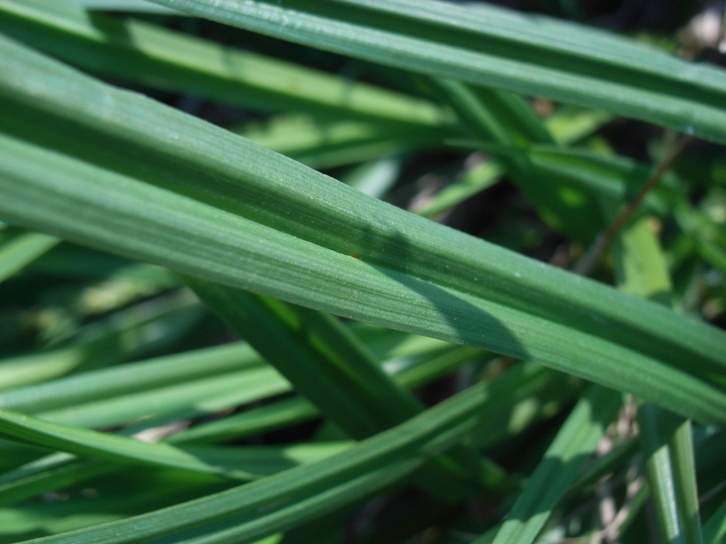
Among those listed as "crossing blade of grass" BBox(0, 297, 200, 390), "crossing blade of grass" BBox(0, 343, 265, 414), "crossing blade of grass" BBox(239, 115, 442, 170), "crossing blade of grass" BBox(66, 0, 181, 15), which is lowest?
"crossing blade of grass" BBox(0, 343, 265, 414)

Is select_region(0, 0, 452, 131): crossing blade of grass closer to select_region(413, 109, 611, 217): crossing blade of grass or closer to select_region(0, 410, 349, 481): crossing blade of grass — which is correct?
select_region(413, 109, 611, 217): crossing blade of grass

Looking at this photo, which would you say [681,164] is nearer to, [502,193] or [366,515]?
[502,193]

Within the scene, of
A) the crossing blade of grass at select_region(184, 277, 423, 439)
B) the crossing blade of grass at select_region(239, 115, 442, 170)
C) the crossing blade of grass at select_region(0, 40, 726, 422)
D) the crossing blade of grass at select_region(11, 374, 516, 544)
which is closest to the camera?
the crossing blade of grass at select_region(0, 40, 726, 422)

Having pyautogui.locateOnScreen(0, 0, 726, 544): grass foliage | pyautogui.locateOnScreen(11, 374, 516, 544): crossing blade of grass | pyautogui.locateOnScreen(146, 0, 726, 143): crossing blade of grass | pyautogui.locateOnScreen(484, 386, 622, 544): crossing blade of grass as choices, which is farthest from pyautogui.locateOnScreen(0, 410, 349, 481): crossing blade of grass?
pyautogui.locateOnScreen(146, 0, 726, 143): crossing blade of grass

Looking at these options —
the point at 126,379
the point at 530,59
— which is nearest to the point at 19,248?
the point at 126,379

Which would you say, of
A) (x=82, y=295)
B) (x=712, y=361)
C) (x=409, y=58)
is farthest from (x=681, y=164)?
(x=82, y=295)

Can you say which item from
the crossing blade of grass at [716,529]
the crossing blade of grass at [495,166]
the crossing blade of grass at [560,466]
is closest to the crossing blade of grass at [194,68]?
the crossing blade of grass at [495,166]

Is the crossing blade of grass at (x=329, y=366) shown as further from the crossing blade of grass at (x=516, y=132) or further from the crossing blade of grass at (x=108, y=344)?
the crossing blade of grass at (x=108, y=344)
